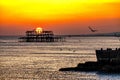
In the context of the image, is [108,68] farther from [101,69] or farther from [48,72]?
[48,72]

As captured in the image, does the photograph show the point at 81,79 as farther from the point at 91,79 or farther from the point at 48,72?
the point at 48,72

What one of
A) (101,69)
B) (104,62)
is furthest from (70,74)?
(104,62)

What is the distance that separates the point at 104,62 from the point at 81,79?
1095 centimetres

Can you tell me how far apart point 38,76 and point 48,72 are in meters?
5.40

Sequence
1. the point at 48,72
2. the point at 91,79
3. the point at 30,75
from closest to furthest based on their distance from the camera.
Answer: the point at 91,79 → the point at 30,75 → the point at 48,72

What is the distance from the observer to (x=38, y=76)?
56781mm

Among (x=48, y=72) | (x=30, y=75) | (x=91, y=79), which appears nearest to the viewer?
(x=91, y=79)

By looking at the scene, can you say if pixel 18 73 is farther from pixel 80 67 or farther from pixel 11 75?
pixel 80 67

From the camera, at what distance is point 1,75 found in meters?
58.1

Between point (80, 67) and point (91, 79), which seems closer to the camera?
point (91, 79)

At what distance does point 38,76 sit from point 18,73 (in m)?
4.55

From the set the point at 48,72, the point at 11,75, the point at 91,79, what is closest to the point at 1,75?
the point at 11,75

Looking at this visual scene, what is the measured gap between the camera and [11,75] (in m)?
58.0

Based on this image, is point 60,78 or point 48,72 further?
point 48,72
